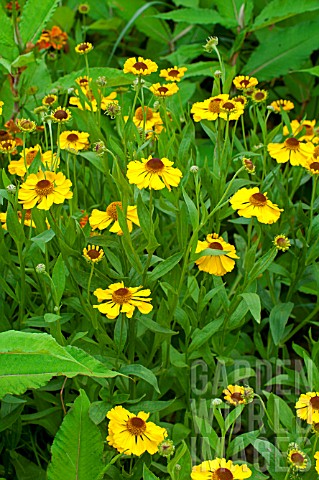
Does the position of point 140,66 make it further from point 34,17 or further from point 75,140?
point 34,17

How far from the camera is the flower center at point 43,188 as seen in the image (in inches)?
41.9

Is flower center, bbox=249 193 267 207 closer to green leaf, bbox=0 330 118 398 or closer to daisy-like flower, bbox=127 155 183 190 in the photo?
daisy-like flower, bbox=127 155 183 190

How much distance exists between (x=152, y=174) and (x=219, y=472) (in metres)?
0.42

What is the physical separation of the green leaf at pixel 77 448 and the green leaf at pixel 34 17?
93cm

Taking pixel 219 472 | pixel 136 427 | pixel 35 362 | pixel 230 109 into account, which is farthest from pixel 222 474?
pixel 230 109

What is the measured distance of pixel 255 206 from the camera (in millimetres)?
1128

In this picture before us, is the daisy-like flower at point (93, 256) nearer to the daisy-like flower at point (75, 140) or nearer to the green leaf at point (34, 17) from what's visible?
the daisy-like flower at point (75, 140)

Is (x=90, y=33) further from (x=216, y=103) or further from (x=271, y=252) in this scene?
(x=271, y=252)

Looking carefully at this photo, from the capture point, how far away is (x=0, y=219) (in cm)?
120

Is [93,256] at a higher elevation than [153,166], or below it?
below

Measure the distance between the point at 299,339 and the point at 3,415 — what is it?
2.69ft

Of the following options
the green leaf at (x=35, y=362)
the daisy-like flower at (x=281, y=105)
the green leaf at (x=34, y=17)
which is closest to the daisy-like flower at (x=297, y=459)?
the green leaf at (x=35, y=362)

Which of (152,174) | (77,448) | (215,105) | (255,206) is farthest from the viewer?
(215,105)

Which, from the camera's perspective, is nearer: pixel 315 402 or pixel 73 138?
pixel 315 402
